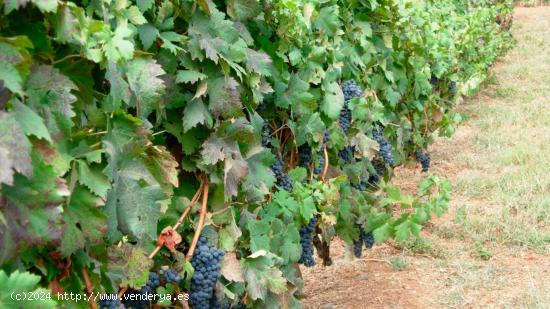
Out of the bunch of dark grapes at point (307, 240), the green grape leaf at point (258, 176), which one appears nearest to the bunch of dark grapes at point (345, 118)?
the bunch of dark grapes at point (307, 240)

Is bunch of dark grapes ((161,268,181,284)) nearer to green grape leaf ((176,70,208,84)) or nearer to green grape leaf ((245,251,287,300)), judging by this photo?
green grape leaf ((245,251,287,300))

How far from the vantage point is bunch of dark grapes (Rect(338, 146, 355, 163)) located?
4.05 m

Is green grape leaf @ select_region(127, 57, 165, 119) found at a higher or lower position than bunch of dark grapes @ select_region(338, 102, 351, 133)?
higher

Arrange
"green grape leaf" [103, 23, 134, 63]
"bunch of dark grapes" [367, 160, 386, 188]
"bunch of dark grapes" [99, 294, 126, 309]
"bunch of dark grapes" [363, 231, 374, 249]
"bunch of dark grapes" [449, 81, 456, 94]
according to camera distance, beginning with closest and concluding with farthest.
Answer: "green grape leaf" [103, 23, 134, 63] → "bunch of dark grapes" [99, 294, 126, 309] → "bunch of dark grapes" [363, 231, 374, 249] → "bunch of dark grapes" [367, 160, 386, 188] → "bunch of dark grapes" [449, 81, 456, 94]

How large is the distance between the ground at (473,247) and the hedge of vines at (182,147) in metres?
0.58

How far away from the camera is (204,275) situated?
94.0 inches

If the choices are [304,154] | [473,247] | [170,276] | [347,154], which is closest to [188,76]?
[170,276]

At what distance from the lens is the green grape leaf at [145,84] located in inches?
79.4

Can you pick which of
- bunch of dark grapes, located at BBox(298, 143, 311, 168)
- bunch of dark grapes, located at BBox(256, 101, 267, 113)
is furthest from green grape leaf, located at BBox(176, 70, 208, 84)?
bunch of dark grapes, located at BBox(298, 143, 311, 168)

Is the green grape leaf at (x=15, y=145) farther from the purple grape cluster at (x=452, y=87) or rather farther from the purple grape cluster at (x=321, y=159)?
the purple grape cluster at (x=452, y=87)

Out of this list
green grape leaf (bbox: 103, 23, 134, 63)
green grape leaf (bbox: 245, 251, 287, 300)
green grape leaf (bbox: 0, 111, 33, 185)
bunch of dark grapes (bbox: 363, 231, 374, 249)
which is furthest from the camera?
bunch of dark grapes (bbox: 363, 231, 374, 249)

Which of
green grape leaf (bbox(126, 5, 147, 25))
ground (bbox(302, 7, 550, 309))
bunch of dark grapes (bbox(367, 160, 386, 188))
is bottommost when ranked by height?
ground (bbox(302, 7, 550, 309))

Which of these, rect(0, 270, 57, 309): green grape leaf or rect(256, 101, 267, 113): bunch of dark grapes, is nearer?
rect(0, 270, 57, 309): green grape leaf

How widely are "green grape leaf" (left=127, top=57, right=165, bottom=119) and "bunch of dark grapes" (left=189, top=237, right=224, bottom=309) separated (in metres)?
0.54
